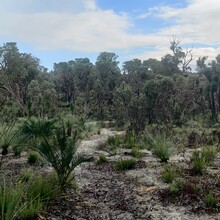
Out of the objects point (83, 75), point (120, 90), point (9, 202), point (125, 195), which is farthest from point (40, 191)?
point (83, 75)

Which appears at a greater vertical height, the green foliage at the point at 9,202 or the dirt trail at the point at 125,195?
the green foliage at the point at 9,202

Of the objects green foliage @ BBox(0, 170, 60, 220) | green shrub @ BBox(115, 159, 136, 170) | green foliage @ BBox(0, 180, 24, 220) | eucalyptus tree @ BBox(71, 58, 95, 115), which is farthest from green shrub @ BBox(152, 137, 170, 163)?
eucalyptus tree @ BBox(71, 58, 95, 115)

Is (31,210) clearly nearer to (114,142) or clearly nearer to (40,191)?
(40,191)

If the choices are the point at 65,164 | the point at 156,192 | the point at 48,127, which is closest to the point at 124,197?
the point at 156,192

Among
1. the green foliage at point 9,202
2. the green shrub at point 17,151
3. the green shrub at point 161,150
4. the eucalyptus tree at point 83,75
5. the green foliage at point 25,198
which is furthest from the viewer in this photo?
the eucalyptus tree at point 83,75

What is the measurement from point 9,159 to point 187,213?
5.96 metres

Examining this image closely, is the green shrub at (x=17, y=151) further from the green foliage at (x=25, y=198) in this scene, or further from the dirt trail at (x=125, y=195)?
the green foliage at (x=25, y=198)

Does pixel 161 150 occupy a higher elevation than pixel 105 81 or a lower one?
lower

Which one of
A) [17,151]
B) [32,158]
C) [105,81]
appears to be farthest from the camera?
[105,81]

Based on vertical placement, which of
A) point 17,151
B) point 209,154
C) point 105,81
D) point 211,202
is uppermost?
point 105,81

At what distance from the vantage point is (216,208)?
5625 millimetres

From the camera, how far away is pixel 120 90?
86.1ft

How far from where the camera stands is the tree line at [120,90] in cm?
2202

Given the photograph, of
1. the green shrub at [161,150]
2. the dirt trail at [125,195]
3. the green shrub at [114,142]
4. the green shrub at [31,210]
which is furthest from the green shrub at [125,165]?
the green shrub at [31,210]
